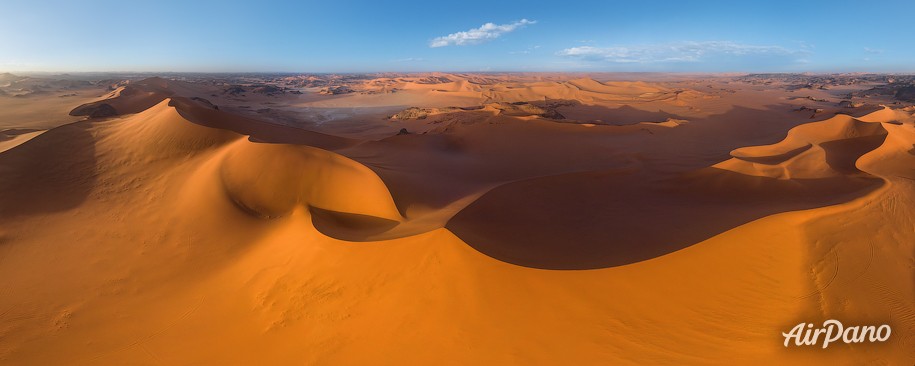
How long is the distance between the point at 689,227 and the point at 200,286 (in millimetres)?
8319

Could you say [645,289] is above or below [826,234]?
below

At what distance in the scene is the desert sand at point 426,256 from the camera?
419 centimetres

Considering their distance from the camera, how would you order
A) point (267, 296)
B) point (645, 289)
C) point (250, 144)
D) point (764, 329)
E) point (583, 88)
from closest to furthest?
point (764, 329) < point (645, 289) < point (267, 296) < point (250, 144) < point (583, 88)

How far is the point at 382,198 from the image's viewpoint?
305 inches

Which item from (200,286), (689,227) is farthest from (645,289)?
(200,286)

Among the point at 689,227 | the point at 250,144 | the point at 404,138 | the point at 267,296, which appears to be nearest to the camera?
the point at 267,296

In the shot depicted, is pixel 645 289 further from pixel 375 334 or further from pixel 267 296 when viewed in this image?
pixel 267 296

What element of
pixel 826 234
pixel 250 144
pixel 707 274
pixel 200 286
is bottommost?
pixel 200 286
